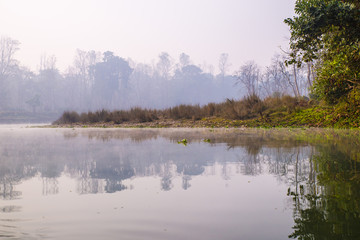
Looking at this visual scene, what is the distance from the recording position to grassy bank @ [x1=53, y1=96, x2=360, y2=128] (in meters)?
12.8

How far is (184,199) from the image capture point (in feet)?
8.69

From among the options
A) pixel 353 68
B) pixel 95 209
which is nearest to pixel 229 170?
pixel 95 209

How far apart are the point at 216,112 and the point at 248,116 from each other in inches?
100

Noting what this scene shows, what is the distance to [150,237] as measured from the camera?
5.94 feet

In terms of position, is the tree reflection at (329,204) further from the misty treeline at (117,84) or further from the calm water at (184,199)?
the misty treeline at (117,84)

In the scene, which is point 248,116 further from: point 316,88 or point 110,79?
point 110,79

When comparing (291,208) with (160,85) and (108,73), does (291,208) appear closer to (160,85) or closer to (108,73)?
(108,73)

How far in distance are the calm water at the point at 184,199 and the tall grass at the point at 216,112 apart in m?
11.8

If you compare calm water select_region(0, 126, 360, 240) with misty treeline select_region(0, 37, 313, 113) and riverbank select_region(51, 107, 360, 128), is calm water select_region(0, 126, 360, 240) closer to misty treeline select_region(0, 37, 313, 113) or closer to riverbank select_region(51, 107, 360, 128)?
riverbank select_region(51, 107, 360, 128)

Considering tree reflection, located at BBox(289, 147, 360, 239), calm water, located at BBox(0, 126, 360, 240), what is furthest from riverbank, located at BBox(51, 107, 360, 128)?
tree reflection, located at BBox(289, 147, 360, 239)

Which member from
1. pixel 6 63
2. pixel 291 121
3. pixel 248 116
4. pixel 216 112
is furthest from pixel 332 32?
pixel 6 63

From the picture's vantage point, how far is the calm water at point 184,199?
75.2 inches

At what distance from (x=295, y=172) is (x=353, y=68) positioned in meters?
7.79

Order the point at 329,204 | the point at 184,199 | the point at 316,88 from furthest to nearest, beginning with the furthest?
the point at 316,88
the point at 184,199
the point at 329,204
